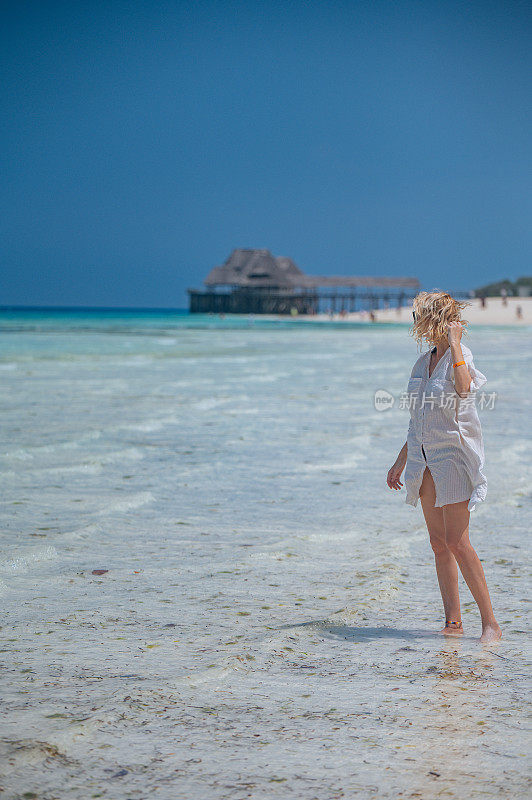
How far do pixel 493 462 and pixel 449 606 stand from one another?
14.0ft

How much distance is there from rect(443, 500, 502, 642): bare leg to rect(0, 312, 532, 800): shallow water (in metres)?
0.20

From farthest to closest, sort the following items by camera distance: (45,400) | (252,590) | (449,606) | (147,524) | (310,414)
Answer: (45,400) → (310,414) → (147,524) → (252,590) → (449,606)

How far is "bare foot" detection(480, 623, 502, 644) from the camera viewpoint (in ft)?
11.1

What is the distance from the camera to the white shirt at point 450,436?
3225 millimetres

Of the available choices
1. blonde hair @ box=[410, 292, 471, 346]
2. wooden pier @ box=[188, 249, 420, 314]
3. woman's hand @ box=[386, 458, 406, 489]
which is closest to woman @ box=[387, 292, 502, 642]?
blonde hair @ box=[410, 292, 471, 346]

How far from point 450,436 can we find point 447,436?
12mm

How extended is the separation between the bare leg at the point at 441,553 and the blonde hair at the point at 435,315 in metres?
0.54

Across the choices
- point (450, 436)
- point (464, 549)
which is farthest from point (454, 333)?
point (464, 549)

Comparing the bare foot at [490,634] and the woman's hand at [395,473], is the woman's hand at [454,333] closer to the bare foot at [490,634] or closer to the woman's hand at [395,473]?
the woman's hand at [395,473]

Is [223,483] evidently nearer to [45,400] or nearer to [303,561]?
[303,561]

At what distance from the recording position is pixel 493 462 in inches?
298

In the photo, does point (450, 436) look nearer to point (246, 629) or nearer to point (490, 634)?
point (490, 634)

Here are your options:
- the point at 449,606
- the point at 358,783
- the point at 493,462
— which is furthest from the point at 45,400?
the point at 358,783

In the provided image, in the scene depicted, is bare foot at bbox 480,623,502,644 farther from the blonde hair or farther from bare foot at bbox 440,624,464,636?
the blonde hair
